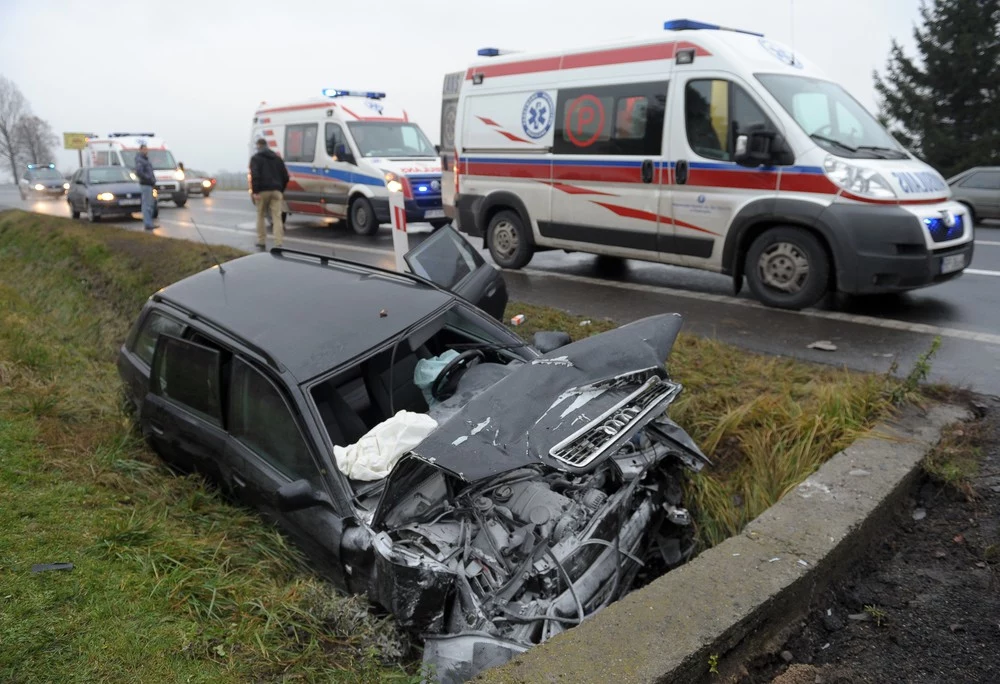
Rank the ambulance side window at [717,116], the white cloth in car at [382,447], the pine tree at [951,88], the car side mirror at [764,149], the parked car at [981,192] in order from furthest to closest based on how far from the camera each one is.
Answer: the pine tree at [951,88] < the parked car at [981,192] < the ambulance side window at [717,116] < the car side mirror at [764,149] < the white cloth in car at [382,447]

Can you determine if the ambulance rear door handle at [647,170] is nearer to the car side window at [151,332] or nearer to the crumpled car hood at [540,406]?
the crumpled car hood at [540,406]

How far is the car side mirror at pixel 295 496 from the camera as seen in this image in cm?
324

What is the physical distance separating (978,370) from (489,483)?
155 inches

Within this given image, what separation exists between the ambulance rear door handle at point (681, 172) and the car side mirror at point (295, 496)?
580 cm

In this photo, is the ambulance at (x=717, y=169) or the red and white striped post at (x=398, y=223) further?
the red and white striped post at (x=398, y=223)

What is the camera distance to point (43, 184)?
112ft

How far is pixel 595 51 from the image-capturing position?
28.1ft

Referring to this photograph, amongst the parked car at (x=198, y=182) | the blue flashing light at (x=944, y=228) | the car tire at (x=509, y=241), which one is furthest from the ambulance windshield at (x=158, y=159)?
the blue flashing light at (x=944, y=228)

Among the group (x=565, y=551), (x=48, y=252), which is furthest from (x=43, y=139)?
(x=565, y=551)

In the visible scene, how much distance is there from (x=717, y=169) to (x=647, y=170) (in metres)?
0.80

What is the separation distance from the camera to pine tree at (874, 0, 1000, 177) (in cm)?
2397

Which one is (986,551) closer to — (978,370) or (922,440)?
(922,440)

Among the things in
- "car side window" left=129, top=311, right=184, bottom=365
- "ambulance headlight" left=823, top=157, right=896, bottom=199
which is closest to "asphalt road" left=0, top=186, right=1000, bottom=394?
"ambulance headlight" left=823, top=157, right=896, bottom=199

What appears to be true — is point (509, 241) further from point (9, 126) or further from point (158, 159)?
point (9, 126)
